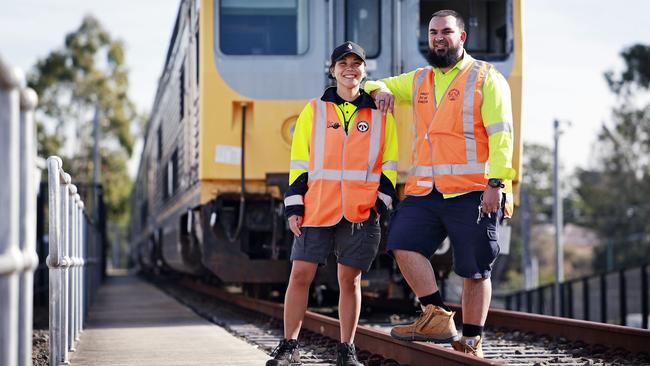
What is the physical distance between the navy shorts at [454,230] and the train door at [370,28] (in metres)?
4.53

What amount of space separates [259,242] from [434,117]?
5226 millimetres

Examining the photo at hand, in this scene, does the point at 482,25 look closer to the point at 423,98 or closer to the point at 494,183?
the point at 423,98

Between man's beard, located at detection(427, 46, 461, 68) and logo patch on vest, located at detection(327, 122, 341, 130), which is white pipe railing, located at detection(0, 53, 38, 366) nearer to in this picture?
logo patch on vest, located at detection(327, 122, 341, 130)

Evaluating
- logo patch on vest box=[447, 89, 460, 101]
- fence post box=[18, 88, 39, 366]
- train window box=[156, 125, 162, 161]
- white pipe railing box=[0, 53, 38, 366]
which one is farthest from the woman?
train window box=[156, 125, 162, 161]

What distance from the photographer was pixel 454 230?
5.98 metres

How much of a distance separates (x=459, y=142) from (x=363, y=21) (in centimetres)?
493

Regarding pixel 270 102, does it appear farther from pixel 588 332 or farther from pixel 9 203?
pixel 9 203

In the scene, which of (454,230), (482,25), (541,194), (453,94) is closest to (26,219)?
(454,230)

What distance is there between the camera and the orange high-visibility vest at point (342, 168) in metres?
6.03

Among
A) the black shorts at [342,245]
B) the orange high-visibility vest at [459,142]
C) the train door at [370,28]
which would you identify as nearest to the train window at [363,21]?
the train door at [370,28]

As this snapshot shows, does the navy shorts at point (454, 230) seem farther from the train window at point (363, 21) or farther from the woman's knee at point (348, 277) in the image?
the train window at point (363, 21)

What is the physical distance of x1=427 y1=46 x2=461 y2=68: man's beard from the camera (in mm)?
6060

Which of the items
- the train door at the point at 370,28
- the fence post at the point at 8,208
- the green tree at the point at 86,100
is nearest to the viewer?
the fence post at the point at 8,208

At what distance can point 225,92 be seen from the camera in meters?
10.5
